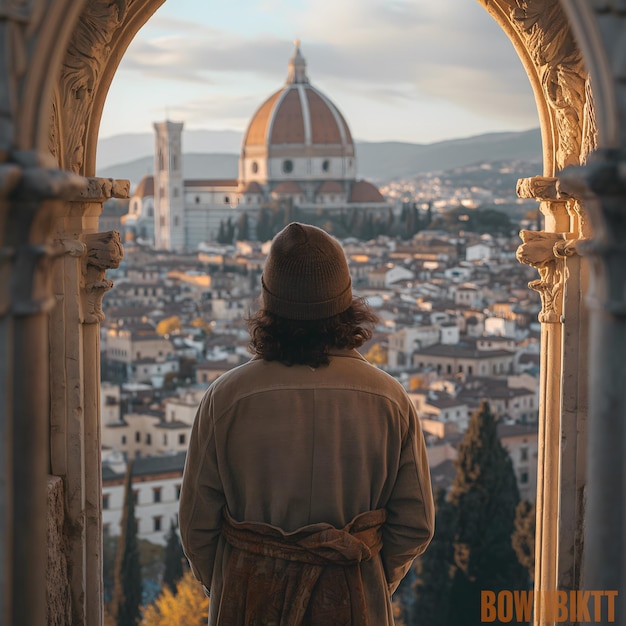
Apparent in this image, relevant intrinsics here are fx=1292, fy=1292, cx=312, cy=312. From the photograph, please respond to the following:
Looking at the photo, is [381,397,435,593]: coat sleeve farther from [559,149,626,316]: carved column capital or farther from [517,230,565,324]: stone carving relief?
[517,230,565,324]: stone carving relief

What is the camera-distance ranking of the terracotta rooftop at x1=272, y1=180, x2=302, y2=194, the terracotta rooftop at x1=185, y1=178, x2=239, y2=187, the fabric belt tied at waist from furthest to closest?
the terracotta rooftop at x1=185, y1=178, x2=239, y2=187
the terracotta rooftop at x1=272, y1=180, x2=302, y2=194
the fabric belt tied at waist

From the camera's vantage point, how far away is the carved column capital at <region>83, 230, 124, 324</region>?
57.1 inches

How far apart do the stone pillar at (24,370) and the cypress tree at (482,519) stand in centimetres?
666

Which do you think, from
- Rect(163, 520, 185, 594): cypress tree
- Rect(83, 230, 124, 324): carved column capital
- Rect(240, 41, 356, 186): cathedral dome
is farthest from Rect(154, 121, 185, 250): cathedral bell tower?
Rect(83, 230, 124, 324): carved column capital

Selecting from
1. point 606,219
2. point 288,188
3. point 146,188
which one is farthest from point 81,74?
point 146,188

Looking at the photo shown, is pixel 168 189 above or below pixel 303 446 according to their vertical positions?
above

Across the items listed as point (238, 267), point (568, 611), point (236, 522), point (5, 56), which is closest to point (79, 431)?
point (236, 522)

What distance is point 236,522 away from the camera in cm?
107

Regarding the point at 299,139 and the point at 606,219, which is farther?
the point at 299,139

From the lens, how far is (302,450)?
105 cm

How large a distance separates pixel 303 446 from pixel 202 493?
3.7 inches

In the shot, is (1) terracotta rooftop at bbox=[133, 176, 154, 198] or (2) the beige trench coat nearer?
(2) the beige trench coat

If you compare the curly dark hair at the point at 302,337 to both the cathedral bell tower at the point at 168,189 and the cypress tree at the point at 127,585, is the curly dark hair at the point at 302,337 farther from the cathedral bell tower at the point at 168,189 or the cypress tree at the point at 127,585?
the cathedral bell tower at the point at 168,189

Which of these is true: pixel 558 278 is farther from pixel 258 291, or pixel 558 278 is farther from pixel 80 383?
pixel 258 291
